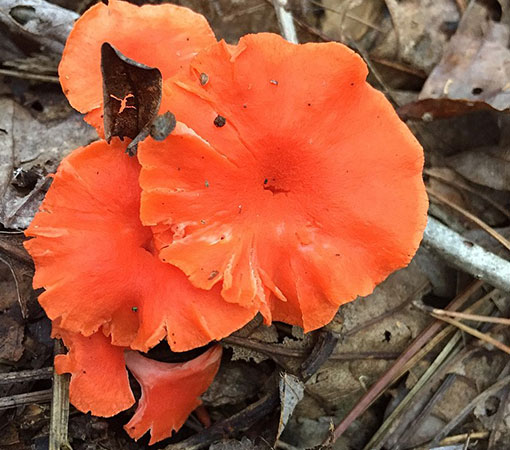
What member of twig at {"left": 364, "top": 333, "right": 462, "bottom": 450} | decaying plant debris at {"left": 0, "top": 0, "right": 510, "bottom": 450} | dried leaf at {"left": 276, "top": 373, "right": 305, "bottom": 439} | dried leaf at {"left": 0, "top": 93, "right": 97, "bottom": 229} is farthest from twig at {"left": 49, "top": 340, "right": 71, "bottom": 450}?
twig at {"left": 364, "top": 333, "right": 462, "bottom": 450}

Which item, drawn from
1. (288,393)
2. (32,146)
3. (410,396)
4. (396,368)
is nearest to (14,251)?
(32,146)

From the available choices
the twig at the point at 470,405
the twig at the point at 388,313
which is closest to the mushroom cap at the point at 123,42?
the twig at the point at 388,313

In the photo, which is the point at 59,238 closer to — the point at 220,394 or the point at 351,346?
the point at 220,394

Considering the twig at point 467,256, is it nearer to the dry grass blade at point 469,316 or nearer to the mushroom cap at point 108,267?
the dry grass blade at point 469,316

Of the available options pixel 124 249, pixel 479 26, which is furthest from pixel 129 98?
pixel 479 26

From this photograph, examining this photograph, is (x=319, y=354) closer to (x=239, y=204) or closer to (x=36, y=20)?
(x=239, y=204)
